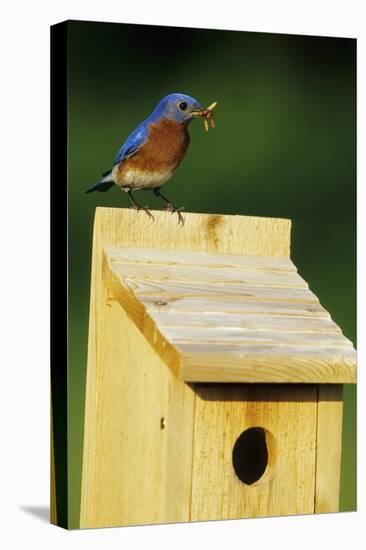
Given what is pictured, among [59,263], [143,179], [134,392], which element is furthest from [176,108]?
[134,392]

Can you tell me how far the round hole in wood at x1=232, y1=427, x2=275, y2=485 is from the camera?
23.9 feet

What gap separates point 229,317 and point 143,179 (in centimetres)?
98

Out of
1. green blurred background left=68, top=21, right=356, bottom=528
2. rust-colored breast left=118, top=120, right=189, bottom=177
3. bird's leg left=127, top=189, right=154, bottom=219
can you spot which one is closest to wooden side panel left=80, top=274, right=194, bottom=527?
green blurred background left=68, top=21, right=356, bottom=528

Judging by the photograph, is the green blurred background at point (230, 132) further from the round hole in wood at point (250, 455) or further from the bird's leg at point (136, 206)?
the round hole in wood at point (250, 455)

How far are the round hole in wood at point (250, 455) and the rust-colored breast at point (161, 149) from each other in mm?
1275

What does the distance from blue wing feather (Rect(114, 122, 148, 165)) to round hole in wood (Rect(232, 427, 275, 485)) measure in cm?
137

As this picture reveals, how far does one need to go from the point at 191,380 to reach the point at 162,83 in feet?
6.84

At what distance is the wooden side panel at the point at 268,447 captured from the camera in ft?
22.7

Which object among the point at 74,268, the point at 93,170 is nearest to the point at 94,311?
the point at 74,268

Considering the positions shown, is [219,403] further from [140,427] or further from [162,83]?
[162,83]

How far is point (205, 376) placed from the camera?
6.68m

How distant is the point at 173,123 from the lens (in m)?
7.67

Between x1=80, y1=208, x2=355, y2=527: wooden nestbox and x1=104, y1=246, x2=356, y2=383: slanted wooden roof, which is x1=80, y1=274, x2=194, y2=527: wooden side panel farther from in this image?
x1=104, y1=246, x2=356, y2=383: slanted wooden roof

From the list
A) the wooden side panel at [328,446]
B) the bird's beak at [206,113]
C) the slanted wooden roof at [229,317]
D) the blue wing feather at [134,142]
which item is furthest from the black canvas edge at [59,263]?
the wooden side panel at [328,446]
